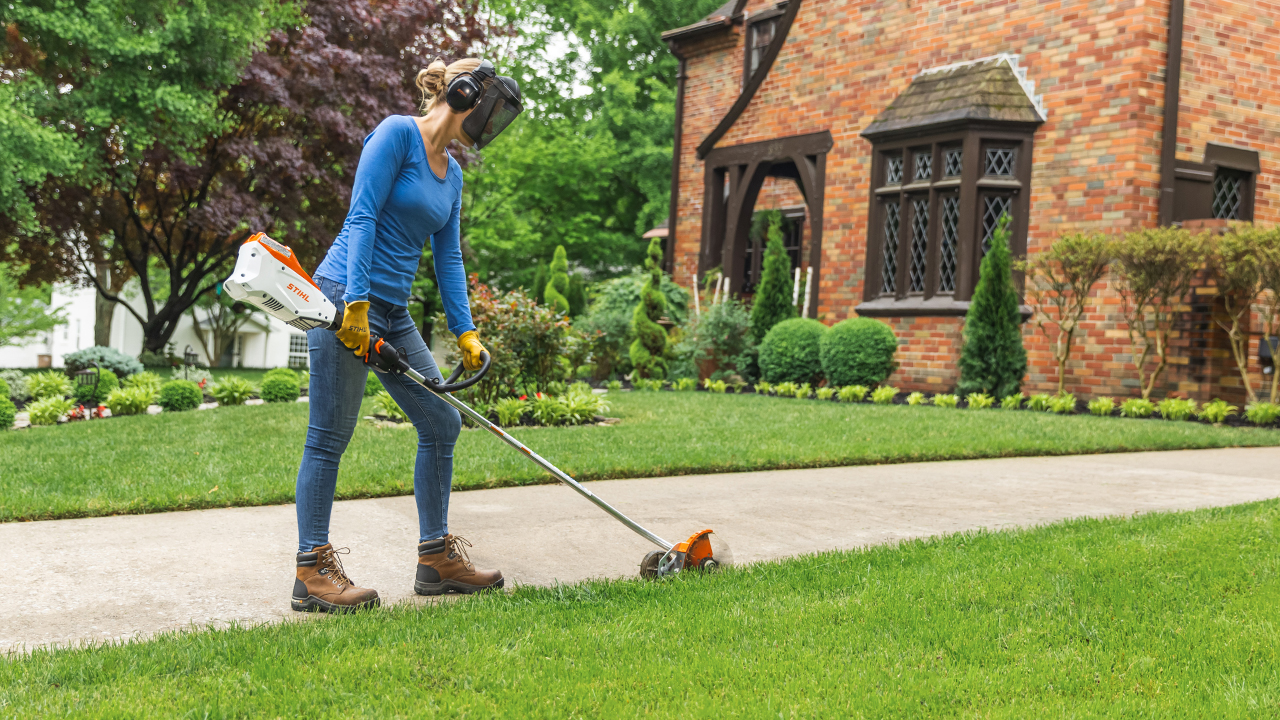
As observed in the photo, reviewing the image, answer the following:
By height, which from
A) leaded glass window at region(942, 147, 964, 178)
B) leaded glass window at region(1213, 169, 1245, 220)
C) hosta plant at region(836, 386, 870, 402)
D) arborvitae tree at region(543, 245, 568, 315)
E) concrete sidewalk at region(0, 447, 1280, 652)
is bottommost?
concrete sidewalk at region(0, 447, 1280, 652)

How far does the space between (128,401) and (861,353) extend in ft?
Answer: 27.9

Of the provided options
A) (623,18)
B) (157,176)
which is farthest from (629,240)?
(157,176)

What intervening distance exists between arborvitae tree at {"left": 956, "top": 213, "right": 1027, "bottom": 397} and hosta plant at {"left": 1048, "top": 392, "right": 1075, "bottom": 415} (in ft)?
2.08

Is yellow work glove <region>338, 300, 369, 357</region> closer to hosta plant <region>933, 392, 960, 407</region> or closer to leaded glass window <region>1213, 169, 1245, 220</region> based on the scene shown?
hosta plant <region>933, 392, 960, 407</region>

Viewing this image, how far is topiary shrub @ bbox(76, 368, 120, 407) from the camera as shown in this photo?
10.1 meters

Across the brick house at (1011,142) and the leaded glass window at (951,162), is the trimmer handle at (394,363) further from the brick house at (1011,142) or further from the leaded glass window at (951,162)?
the leaded glass window at (951,162)

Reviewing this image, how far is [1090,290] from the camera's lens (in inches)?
474

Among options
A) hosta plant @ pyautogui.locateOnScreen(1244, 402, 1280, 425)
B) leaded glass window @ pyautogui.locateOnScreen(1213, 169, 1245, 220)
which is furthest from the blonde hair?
leaded glass window @ pyautogui.locateOnScreen(1213, 169, 1245, 220)

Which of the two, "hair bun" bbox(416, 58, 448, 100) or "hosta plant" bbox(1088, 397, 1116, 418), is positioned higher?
"hair bun" bbox(416, 58, 448, 100)

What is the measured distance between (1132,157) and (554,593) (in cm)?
1066

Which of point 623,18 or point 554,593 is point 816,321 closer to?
point 554,593

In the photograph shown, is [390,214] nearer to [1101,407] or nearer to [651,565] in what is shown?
[651,565]

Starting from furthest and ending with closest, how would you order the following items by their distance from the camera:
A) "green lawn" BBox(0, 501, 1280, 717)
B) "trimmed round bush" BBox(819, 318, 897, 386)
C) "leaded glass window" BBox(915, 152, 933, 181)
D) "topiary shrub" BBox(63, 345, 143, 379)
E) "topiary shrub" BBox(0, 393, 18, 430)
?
"leaded glass window" BBox(915, 152, 933, 181) → "topiary shrub" BBox(63, 345, 143, 379) → "trimmed round bush" BBox(819, 318, 897, 386) → "topiary shrub" BBox(0, 393, 18, 430) → "green lawn" BBox(0, 501, 1280, 717)

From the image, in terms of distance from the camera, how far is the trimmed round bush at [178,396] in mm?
10250
